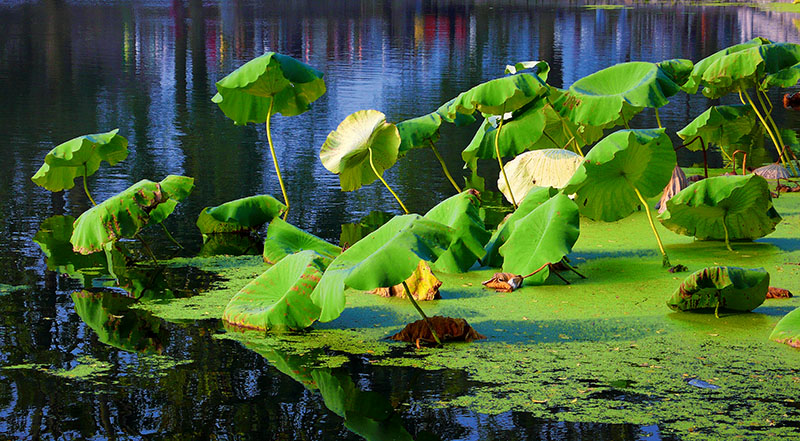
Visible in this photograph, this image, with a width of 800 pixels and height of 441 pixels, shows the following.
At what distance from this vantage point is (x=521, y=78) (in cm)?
477

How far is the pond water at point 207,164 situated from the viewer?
8.98 feet

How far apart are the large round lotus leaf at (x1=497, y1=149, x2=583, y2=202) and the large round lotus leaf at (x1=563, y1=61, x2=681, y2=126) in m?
0.37

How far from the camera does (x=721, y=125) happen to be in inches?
257

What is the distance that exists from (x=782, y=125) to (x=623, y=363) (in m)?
7.47

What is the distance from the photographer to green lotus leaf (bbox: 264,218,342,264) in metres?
4.43

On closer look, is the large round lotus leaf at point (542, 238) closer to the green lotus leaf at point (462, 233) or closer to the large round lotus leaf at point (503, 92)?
the green lotus leaf at point (462, 233)

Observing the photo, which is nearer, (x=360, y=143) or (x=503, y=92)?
(x=503, y=92)

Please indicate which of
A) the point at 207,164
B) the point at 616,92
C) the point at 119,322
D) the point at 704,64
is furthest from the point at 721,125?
the point at 119,322

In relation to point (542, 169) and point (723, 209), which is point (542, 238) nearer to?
point (723, 209)

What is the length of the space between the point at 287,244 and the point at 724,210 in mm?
2166

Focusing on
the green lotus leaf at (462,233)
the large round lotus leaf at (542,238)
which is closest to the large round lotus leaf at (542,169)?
the green lotus leaf at (462,233)

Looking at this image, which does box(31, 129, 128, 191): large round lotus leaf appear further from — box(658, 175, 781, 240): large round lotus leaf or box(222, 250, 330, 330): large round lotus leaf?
box(658, 175, 781, 240): large round lotus leaf

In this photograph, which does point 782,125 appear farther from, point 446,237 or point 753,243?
point 446,237

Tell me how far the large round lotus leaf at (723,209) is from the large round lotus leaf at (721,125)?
1.54m
